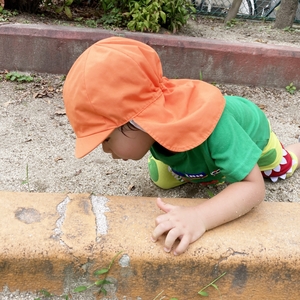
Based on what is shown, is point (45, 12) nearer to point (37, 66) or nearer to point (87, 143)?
point (37, 66)

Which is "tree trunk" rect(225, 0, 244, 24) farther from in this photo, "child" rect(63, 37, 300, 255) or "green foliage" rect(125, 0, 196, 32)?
"child" rect(63, 37, 300, 255)

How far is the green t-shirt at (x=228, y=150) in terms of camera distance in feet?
4.91

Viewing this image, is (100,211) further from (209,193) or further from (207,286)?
(209,193)

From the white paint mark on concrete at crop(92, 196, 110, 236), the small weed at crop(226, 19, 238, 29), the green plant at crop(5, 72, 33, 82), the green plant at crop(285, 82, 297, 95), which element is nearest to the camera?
the white paint mark on concrete at crop(92, 196, 110, 236)

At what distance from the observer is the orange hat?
4.43ft

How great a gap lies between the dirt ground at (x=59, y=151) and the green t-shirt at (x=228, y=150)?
1.20ft

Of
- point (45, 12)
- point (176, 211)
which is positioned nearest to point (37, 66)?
point (45, 12)

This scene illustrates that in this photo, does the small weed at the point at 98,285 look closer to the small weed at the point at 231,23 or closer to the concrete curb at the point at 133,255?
the concrete curb at the point at 133,255

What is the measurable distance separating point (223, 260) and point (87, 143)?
63cm

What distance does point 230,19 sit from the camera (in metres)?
5.59

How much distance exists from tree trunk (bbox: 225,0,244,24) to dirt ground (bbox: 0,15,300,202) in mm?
2367

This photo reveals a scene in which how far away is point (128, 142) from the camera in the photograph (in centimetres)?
151

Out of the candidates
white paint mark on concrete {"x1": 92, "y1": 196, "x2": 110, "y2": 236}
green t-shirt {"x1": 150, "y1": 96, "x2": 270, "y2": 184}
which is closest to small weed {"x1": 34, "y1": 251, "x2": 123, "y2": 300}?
white paint mark on concrete {"x1": 92, "y1": 196, "x2": 110, "y2": 236}

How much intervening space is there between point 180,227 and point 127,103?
1.54 feet
